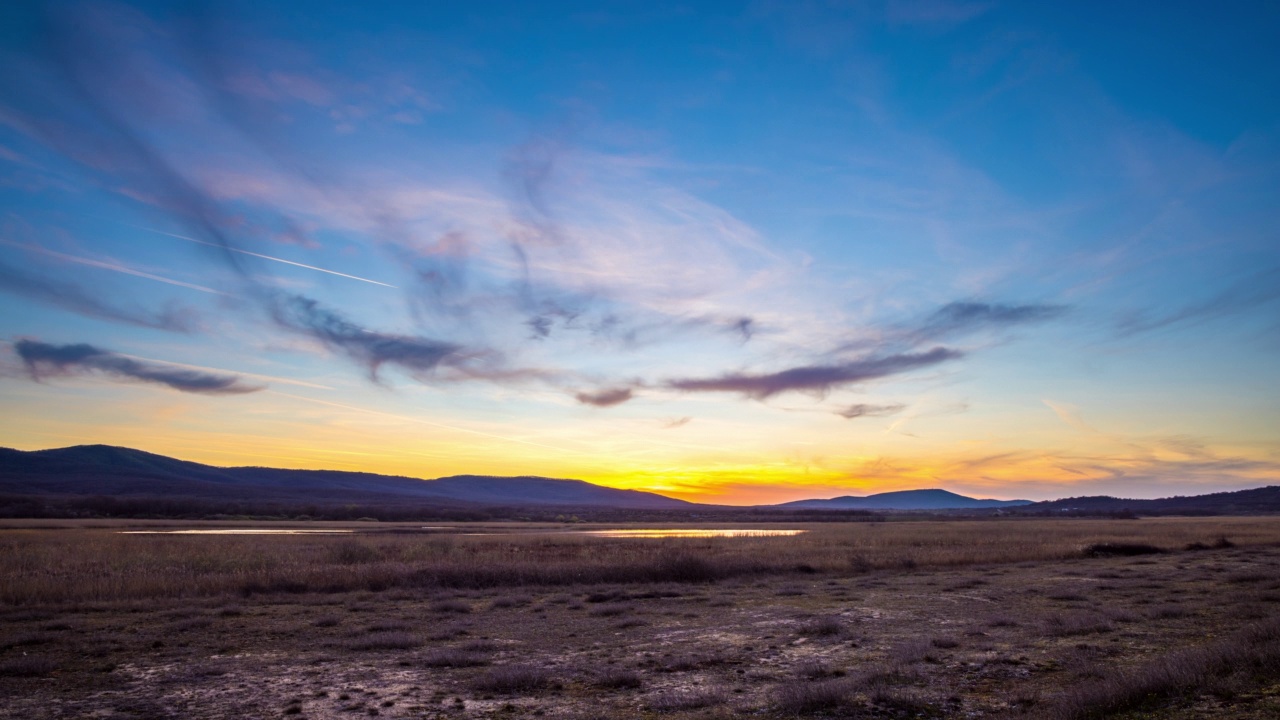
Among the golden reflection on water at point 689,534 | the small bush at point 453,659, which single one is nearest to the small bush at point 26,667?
the small bush at point 453,659

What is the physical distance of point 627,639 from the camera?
16438mm

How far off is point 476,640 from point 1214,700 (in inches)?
529

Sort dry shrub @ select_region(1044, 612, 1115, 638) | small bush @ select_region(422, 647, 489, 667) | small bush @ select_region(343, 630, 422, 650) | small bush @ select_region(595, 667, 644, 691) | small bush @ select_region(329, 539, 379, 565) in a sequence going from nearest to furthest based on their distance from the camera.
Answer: small bush @ select_region(595, 667, 644, 691) → small bush @ select_region(422, 647, 489, 667) → small bush @ select_region(343, 630, 422, 650) → dry shrub @ select_region(1044, 612, 1115, 638) → small bush @ select_region(329, 539, 379, 565)

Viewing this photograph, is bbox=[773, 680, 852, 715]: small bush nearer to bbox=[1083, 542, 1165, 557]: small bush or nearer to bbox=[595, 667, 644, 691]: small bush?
bbox=[595, 667, 644, 691]: small bush

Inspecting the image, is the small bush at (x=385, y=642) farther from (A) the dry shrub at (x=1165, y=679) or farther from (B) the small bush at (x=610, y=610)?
(A) the dry shrub at (x=1165, y=679)

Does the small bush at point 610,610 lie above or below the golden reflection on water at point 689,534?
above

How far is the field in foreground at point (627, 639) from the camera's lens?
1029 centimetres

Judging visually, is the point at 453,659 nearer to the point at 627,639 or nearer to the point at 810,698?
the point at 627,639

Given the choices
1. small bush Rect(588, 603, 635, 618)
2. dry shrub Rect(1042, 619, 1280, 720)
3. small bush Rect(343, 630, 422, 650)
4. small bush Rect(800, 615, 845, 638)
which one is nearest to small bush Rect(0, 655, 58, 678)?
small bush Rect(343, 630, 422, 650)

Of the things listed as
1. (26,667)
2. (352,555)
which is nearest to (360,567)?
(352,555)

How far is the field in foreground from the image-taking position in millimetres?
10289

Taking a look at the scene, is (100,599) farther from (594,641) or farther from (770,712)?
(770,712)

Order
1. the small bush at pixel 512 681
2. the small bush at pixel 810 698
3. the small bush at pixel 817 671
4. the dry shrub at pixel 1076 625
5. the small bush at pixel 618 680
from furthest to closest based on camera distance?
the dry shrub at pixel 1076 625
the small bush at pixel 817 671
the small bush at pixel 618 680
the small bush at pixel 512 681
the small bush at pixel 810 698

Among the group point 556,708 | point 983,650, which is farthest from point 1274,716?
point 556,708
